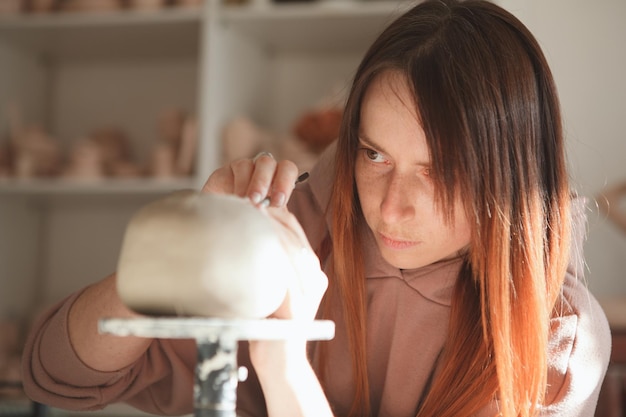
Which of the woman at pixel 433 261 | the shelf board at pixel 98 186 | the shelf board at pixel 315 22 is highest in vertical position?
the shelf board at pixel 315 22

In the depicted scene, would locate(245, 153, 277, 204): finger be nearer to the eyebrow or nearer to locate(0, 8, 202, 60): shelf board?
the eyebrow

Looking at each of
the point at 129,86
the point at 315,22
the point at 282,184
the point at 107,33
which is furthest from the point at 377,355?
the point at 129,86

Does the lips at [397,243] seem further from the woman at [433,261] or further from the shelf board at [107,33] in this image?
the shelf board at [107,33]

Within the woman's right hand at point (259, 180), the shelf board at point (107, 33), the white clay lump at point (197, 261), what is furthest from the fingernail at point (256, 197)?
the shelf board at point (107, 33)

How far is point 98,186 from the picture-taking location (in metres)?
1.97

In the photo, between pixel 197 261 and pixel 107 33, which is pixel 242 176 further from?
pixel 107 33

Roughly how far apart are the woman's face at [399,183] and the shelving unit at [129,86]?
104 centimetres

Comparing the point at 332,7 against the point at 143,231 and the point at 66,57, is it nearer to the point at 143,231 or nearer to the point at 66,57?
the point at 66,57

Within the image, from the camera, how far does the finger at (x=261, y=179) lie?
68 centimetres

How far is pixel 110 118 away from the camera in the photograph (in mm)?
2297

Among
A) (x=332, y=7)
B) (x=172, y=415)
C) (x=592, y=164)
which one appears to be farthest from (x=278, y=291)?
(x=592, y=164)

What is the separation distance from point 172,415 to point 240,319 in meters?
0.55

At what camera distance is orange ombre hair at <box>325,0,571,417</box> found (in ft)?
2.72

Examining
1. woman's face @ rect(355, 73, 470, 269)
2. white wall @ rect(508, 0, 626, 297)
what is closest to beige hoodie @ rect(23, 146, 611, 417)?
woman's face @ rect(355, 73, 470, 269)
